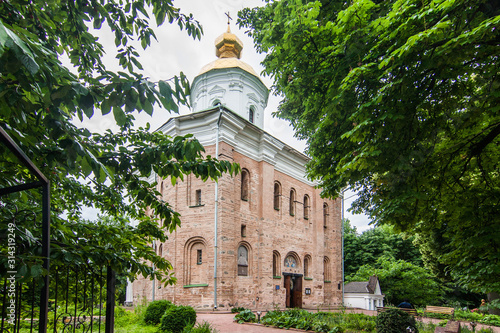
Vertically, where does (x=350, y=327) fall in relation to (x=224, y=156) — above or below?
below

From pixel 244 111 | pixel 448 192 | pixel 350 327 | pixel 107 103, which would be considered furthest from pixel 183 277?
pixel 107 103

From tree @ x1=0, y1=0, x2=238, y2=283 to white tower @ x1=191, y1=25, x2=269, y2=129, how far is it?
1724 cm

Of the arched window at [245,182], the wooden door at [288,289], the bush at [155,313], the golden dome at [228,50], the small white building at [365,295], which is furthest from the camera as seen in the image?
the small white building at [365,295]

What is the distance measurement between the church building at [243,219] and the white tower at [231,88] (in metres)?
0.07

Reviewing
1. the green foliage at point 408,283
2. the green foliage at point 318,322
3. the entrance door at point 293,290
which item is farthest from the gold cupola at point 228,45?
the green foliage at point 408,283

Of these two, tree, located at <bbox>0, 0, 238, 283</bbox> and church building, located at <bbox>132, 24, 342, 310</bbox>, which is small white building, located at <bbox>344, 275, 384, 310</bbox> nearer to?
church building, located at <bbox>132, 24, 342, 310</bbox>

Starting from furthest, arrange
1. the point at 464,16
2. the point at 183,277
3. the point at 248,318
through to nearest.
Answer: the point at 183,277 < the point at 248,318 < the point at 464,16

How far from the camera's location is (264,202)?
806 inches

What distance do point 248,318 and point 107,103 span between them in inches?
530

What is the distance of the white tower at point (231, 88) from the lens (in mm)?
22656

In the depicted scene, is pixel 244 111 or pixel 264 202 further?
pixel 244 111

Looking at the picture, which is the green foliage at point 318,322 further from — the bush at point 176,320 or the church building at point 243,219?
the church building at point 243,219

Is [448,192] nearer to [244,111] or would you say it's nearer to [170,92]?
[170,92]

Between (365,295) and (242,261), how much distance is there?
15.1 meters
